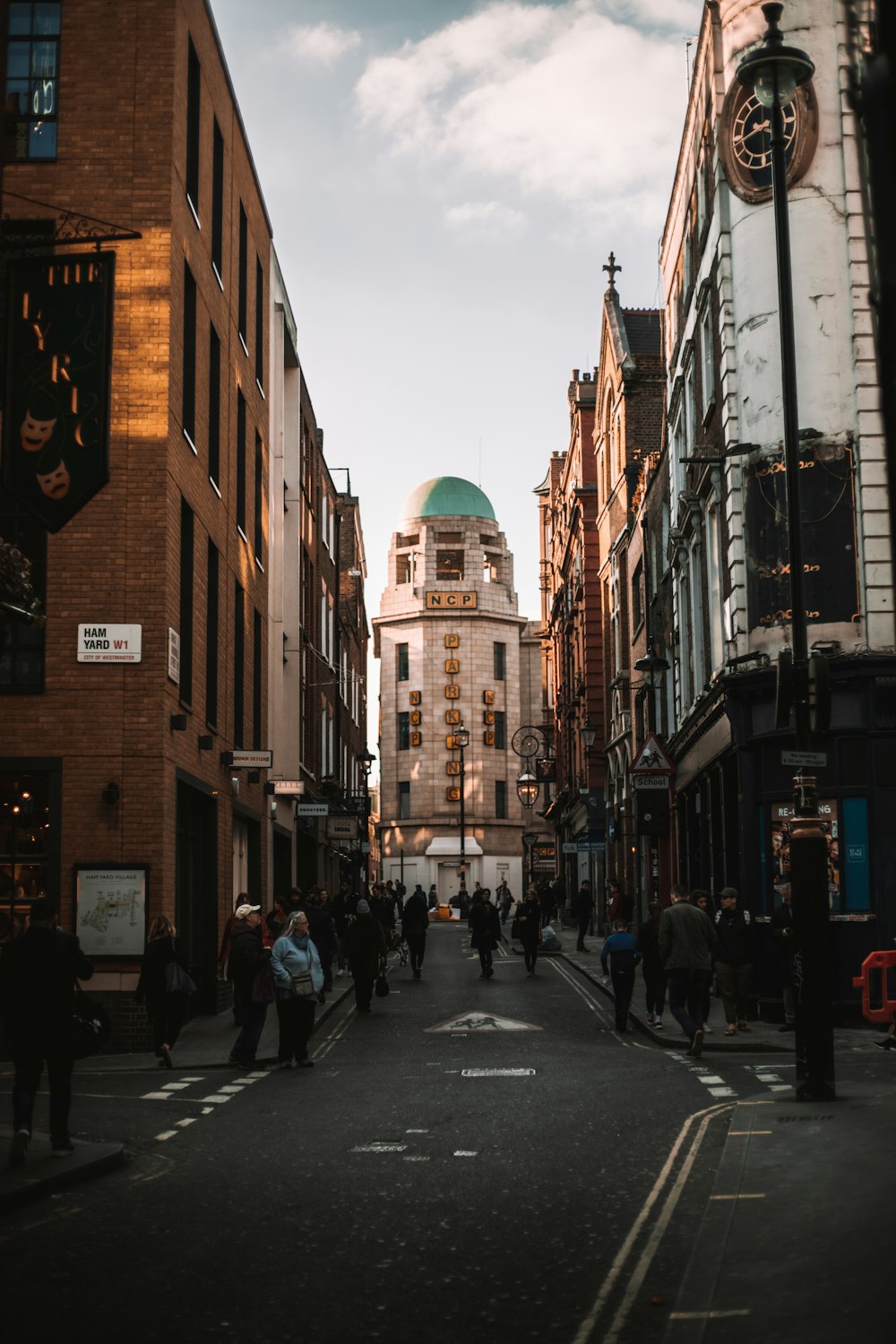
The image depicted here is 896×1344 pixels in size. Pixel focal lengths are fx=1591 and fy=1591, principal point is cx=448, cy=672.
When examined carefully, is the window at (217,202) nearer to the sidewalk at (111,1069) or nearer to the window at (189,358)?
the window at (189,358)

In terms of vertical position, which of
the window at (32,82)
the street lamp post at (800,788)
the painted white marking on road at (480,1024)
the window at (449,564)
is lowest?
the painted white marking on road at (480,1024)

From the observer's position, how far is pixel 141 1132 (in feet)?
40.4

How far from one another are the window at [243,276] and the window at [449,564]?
82790 millimetres

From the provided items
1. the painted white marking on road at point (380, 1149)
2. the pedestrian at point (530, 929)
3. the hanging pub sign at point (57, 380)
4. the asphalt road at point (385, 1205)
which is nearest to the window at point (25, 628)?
the hanging pub sign at point (57, 380)

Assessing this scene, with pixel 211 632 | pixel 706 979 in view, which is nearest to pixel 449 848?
pixel 211 632

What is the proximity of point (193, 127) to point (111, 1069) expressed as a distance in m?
13.8

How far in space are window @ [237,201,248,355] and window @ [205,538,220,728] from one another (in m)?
5.31

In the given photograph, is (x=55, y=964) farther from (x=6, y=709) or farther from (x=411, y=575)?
(x=411, y=575)

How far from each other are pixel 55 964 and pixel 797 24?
57.2 feet

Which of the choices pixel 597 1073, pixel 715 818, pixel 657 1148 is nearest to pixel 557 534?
pixel 715 818

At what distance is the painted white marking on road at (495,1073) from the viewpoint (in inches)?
631

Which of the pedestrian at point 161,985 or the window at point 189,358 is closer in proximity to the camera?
the pedestrian at point 161,985

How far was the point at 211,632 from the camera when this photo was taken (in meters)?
24.8

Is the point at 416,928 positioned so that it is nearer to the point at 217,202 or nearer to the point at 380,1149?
the point at 217,202
